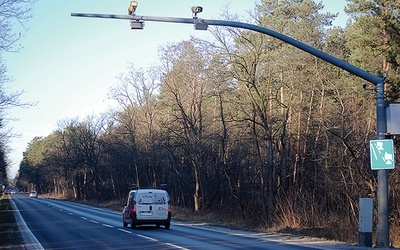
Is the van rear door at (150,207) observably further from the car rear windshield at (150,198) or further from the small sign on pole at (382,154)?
the small sign on pole at (382,154)

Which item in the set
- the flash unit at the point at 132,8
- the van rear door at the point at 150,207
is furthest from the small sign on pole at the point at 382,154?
the van rear door at the point at 150,207

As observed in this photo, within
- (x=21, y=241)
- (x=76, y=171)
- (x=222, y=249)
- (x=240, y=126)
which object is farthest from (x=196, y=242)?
(x=76, y=171)

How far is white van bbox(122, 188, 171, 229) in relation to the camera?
26.7m

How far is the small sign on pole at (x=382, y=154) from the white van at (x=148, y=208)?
13712 millimetres

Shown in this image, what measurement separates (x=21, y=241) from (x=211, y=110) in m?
26.5

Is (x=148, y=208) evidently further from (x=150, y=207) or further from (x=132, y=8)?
(x=132, y=8)

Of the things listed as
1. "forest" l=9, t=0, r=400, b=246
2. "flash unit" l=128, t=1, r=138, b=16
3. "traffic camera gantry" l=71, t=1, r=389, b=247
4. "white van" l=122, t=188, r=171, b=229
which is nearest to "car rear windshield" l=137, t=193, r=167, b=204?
"white van" l=122, t=188, r=171, b=229

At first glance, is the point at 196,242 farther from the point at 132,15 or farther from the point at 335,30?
the point at 335,30

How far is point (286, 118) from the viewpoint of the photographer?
103ft

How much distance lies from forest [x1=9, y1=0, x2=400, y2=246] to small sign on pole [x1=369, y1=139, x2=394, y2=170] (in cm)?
179

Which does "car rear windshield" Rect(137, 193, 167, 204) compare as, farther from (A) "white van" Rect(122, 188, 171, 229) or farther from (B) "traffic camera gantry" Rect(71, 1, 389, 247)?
(B) "traffic camera gantry" Rect(71, 1, 389, 247)

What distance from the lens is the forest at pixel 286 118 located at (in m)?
26.2

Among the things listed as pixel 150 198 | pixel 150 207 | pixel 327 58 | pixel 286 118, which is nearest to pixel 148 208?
pixel 150 207

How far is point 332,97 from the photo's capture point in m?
34.5
